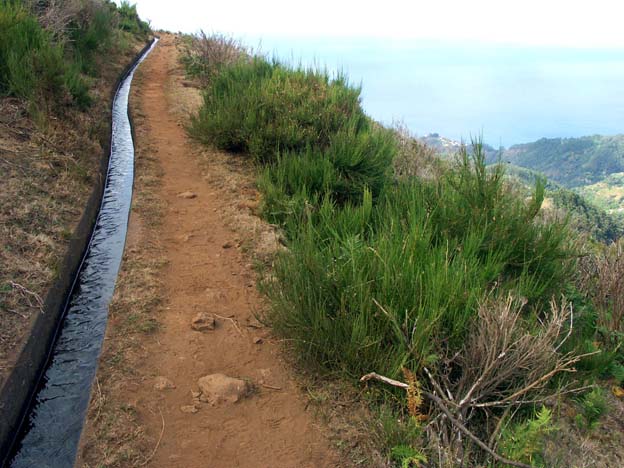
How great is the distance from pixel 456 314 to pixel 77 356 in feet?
9.09

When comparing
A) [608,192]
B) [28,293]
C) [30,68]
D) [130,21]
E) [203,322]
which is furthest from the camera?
[608,192]

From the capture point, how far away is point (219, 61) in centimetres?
1313

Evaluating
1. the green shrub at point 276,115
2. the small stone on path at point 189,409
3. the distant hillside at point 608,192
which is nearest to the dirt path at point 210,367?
the small stone on path at point 189,409

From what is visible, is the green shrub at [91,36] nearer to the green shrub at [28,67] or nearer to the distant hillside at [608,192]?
the green shrub at [28,67]

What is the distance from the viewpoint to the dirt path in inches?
121

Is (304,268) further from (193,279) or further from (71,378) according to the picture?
(71,378)

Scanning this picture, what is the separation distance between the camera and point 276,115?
7953 mm

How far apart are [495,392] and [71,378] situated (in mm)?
2860

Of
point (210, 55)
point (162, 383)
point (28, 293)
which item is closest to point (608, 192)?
point (210, 55)

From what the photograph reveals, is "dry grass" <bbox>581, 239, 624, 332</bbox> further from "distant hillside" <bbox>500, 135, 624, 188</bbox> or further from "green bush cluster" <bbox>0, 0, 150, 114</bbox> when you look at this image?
"distant hillside" <bbox>500, 135, 624, 188</bbox>

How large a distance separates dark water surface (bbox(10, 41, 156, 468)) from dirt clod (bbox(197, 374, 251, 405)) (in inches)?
30.4

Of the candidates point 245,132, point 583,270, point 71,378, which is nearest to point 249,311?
point 71,378

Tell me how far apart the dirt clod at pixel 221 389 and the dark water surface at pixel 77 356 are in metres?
0.77

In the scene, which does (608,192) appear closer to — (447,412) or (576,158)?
(576,158)
